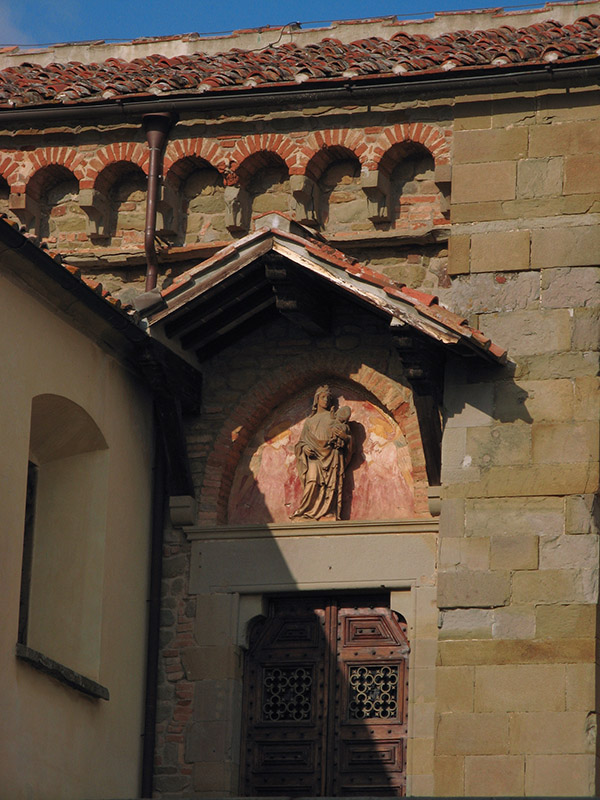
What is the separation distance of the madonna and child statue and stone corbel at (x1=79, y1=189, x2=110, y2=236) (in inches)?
98.5

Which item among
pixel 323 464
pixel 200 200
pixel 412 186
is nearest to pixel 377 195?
pixel 412 186

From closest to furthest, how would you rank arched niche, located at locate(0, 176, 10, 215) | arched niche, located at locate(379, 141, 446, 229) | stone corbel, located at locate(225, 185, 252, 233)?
arched niche, located at locate(379, 141, 446, 229) → stone corbel, located at locate(225, 185, 252, 233) → arched niche, located at locate(0, 176, 10, 215)

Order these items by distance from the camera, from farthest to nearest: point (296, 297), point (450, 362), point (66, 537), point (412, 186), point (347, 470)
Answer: point (412, 186) < point (347, 470) < point (296, 297) < point (66, 537) < point (450, 362)

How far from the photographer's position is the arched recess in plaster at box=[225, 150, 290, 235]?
48.0 feet

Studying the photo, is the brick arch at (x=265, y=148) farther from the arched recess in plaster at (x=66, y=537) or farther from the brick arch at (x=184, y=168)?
the arched recess in plaster at (x=66, y=537)

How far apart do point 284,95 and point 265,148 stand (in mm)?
461

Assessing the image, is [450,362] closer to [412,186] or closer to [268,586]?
[412,186]

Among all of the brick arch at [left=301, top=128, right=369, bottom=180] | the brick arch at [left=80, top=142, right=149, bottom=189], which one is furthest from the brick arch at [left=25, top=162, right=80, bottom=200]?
the brick arch at [left=301, top=128, right=369, bottom=180]

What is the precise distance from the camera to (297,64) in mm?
14586

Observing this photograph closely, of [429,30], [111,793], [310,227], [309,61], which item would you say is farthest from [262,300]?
[111,793]

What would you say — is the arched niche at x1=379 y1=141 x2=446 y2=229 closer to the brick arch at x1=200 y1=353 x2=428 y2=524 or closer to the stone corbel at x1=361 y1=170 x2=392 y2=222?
the stone corbel at x1=361 y1=170 x2=392 y2=222

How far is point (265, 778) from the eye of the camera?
44.8ft

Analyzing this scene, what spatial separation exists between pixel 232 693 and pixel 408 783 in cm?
155

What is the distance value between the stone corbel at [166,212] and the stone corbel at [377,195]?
5.32ft
